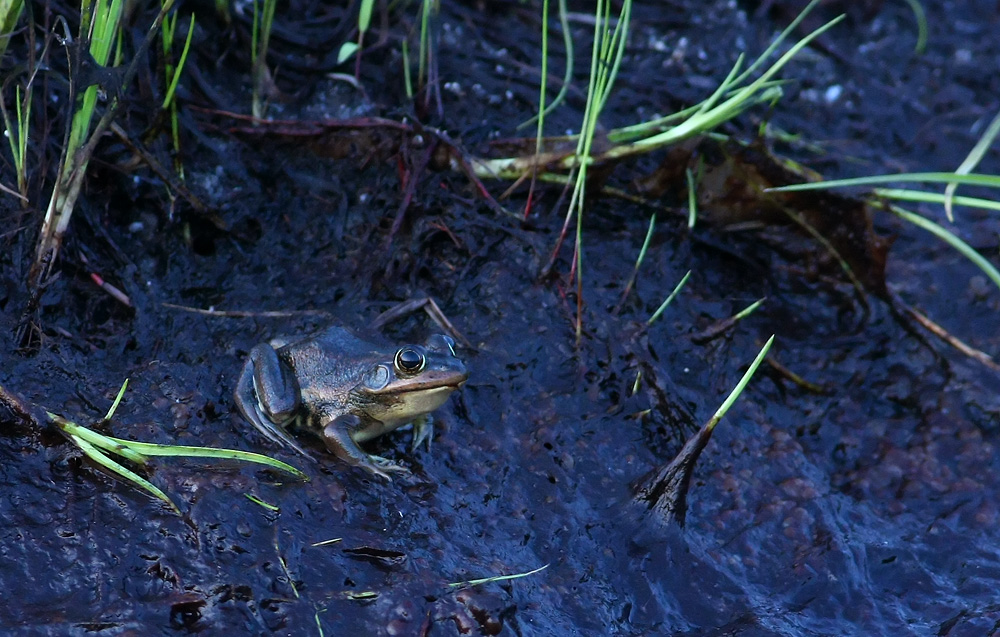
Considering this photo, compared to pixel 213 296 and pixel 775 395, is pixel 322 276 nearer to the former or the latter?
pixel 213 296

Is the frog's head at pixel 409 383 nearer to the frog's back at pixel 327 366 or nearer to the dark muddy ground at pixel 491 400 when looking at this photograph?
the frog's back at pixel 327 366

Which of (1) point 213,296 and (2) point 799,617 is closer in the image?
(2) point 799,617

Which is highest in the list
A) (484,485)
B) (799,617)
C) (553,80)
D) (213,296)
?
(553,80)

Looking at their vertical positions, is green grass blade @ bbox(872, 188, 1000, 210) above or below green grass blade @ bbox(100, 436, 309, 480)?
above

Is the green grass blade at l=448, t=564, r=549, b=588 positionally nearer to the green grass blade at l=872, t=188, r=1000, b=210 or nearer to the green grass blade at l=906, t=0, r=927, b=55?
the green grass blade at l=872, t=188, r=1000, b=210

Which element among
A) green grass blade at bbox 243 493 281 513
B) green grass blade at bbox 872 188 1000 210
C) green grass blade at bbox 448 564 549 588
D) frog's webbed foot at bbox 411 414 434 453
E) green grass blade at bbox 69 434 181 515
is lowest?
green grass blade at bbox 448 564 549 588

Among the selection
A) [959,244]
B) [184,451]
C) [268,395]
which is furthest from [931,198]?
[184,451]

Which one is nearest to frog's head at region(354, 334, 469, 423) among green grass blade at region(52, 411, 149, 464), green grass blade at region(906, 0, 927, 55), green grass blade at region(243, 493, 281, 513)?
green grass blade at region(243, 493, 281, 513)

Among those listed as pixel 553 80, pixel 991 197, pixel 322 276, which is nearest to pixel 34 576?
pixel 322 276
